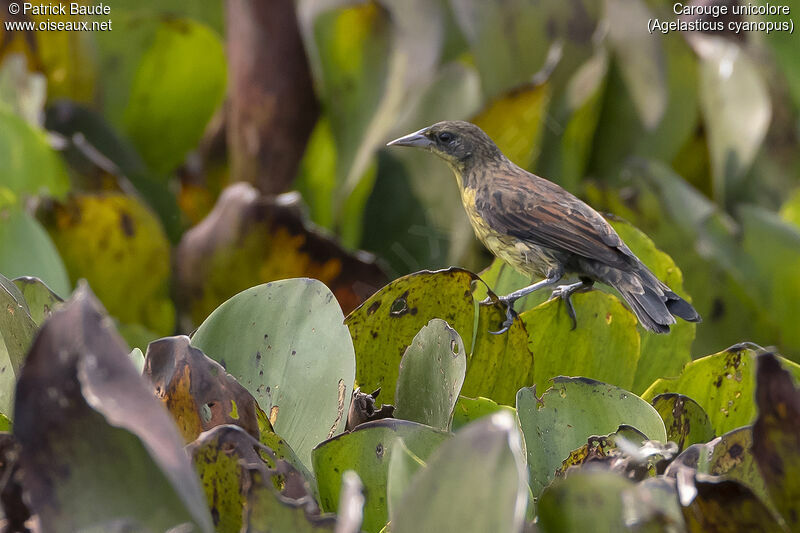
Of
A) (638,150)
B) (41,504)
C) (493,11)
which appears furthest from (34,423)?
(638,150)

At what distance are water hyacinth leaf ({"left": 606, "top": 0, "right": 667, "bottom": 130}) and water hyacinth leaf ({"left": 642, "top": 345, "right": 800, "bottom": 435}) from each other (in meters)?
1.55

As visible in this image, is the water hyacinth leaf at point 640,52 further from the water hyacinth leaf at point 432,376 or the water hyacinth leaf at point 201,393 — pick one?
the water hyacinth leaf at point 201,393

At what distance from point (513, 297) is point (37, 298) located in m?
0.70

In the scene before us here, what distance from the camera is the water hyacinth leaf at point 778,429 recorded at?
0.98 m

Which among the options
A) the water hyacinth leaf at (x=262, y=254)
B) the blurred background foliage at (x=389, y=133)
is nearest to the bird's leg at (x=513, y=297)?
the water hyacinth leaf at (x=262, y=254)

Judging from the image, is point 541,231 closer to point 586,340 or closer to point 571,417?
point 586,340

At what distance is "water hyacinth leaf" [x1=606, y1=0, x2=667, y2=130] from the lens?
2775mm

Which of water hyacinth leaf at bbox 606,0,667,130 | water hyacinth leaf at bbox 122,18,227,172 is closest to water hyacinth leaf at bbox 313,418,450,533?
water hyacinth leaf at bbox 606,0,667,130

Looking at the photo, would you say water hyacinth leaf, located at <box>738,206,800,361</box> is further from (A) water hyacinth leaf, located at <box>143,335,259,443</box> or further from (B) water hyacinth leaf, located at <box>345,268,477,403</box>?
(A) water hyacinth leaf, located at <box>143,335,259,443</box>

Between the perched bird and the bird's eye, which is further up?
the bird's eye

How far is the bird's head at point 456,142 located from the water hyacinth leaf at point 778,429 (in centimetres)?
127

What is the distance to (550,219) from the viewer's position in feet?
6.45

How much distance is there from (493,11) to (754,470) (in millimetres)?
1865

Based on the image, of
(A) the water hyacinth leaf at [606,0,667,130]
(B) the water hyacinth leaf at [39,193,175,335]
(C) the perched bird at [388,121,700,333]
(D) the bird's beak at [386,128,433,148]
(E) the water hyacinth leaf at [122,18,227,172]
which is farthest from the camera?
(E) the water hyacinth leaf at [122,18,227,172]
